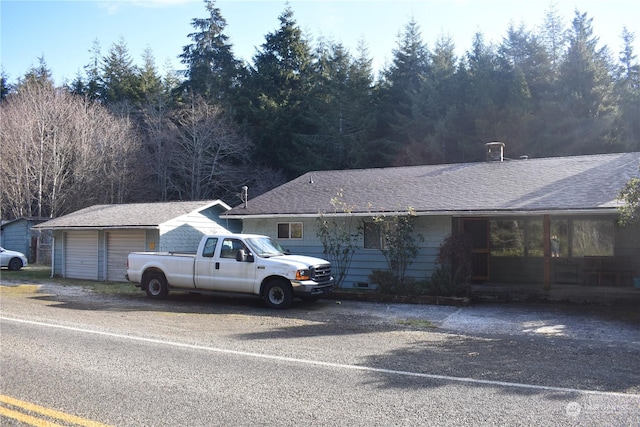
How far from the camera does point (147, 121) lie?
39.2m

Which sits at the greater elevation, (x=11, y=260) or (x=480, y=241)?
(x=480, y=241)

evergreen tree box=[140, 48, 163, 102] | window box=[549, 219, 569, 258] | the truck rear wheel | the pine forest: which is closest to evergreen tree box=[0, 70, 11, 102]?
the pine forest

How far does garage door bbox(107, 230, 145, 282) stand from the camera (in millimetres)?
20266

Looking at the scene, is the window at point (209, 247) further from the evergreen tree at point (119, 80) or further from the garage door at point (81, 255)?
the evergreen tree at point (119, 80)

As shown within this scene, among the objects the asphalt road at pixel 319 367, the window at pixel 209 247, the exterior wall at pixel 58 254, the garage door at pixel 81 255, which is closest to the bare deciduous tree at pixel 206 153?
the exterior wall at pixel 58 254

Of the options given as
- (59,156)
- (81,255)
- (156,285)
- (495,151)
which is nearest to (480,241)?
(495,151)

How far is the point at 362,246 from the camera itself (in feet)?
54.9

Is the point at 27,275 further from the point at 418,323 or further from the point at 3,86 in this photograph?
the point at 3,86

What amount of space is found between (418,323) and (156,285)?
25.5 ft

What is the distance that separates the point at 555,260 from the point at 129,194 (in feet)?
99.3

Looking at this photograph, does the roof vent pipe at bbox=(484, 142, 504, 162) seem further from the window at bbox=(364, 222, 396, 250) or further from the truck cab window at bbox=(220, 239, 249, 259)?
the truck cab window at bbox=(220, 239, 249, 259)

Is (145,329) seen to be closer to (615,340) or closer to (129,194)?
(615,340)

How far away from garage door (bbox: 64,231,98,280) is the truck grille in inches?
473

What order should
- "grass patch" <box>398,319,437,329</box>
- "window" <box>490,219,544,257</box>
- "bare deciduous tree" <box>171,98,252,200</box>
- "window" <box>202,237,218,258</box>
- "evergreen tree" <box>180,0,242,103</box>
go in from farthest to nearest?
"evergreen tree" <box>180,0,242,103</box>
"bare deciduous tree" <box>171,98,252,200</box>
"window" <box>490,219,544,257</box>
"window" <box>202,237,218,258</box>
"grass patch" <box>398,319,437,329</box>
